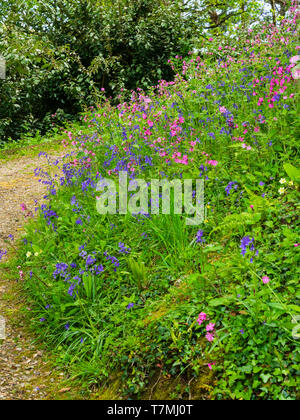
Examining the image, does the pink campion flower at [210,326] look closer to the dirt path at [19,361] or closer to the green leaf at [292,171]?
the dirt path at [19,361]

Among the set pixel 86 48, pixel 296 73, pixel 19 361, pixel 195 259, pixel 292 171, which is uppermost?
pixel 86 48

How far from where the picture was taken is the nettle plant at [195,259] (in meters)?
2.15

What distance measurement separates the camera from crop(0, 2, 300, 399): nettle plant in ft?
7.06

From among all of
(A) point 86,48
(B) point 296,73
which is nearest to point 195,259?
(B) point 296,73

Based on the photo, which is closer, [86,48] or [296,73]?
[296,73]

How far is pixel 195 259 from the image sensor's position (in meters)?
2.88

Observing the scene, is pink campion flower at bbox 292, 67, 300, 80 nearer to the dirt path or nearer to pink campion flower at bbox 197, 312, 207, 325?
pink campion flower at bbox 197, 312, 207, 325

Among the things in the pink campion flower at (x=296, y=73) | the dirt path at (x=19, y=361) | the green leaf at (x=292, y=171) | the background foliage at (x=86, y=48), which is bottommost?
the dirt path at (x=19, y=361)

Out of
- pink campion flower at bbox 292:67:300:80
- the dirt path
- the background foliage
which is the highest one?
the background foliage

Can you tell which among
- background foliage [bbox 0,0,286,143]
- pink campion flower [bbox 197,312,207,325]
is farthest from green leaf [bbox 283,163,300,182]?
background foliage [bbox 0,0,286,143]

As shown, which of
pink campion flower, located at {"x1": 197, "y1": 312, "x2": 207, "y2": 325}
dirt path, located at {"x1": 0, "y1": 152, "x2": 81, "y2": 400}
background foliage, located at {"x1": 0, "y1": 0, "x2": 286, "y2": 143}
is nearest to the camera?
pink campion flower, located at {"x1": 197, "y1": 312, "x2": 207, "y2": 325}

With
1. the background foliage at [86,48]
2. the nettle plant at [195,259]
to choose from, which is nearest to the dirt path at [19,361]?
the nettle plant at [195,259]

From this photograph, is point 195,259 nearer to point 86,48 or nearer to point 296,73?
point 296,73

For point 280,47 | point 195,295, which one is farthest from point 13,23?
point 195,295
